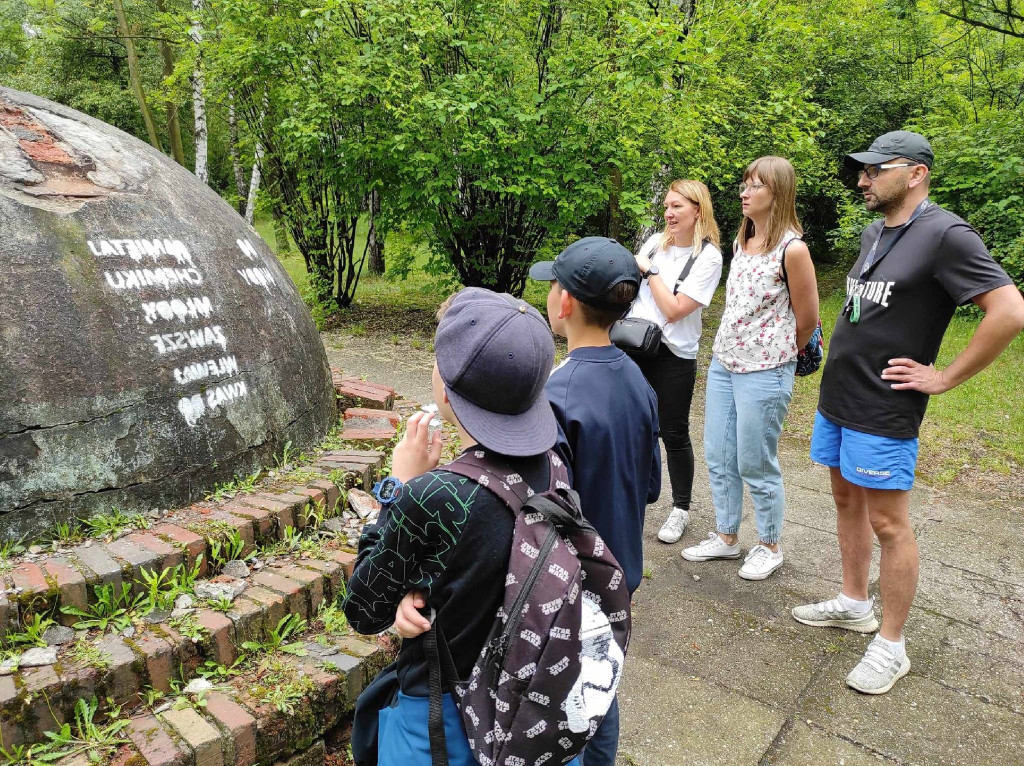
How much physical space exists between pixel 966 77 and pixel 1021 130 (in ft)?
15.9

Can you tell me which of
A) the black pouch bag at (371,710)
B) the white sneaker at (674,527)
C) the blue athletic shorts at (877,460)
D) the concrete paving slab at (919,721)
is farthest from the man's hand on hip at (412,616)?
the white sneaker at (674,527)

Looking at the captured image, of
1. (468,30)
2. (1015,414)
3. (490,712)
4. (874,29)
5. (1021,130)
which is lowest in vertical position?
(1015,414)

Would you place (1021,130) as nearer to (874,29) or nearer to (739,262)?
(874,29)

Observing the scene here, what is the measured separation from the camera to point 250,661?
2.29 meters

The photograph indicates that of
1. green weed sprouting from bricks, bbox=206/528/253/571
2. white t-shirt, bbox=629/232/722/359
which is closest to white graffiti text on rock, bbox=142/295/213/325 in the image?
green weed sprouting from bricks, bbox=206/528/253/571

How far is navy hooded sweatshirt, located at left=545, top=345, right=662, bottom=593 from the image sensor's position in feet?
6.65

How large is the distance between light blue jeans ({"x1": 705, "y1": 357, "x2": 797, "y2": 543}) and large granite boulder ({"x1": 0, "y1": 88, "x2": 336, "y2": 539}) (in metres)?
2.05

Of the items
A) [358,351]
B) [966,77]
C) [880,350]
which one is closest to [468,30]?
[358,351]

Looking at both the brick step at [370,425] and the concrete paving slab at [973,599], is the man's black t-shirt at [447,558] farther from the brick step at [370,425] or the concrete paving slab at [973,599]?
the concrete paving slab at [973,599]

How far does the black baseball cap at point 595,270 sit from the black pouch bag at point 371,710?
3.73 ft

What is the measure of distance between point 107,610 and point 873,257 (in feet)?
9.90

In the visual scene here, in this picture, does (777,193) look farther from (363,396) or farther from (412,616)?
(412,616)

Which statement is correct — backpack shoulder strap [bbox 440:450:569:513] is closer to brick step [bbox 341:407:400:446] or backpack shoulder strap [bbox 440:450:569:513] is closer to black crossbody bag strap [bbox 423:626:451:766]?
black crossbody bag strap [bbox 423:626:451:766]

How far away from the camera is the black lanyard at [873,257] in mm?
2768
